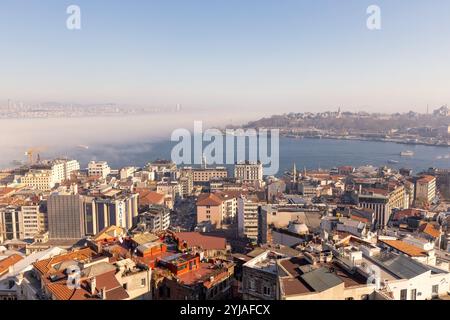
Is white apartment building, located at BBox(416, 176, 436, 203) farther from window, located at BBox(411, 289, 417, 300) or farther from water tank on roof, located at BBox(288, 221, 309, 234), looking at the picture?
window, located at BBox(411, 289, 417, 300)

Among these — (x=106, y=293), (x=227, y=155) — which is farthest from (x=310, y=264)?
(x=227, y=155)

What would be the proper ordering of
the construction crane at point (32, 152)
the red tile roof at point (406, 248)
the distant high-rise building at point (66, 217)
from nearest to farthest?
the red tile roof at point (406, 248) → the distant high-rise building at point (66, 217) → the construction crane at point (32, 152)

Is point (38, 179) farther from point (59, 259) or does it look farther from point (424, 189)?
point (424, 189)

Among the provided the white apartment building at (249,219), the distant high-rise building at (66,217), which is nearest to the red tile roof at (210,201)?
the white apartment building at (249,219)

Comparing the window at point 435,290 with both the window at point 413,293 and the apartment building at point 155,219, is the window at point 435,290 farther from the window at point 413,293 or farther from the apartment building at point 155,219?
the apartment building at point 155,219

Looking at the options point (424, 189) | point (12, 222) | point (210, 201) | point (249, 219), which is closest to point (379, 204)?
point (249, 219)

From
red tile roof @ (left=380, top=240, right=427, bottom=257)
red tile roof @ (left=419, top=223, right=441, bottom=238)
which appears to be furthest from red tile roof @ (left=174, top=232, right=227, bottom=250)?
red tile roof @ (left=419, top=223, right=441, bottom=238)
